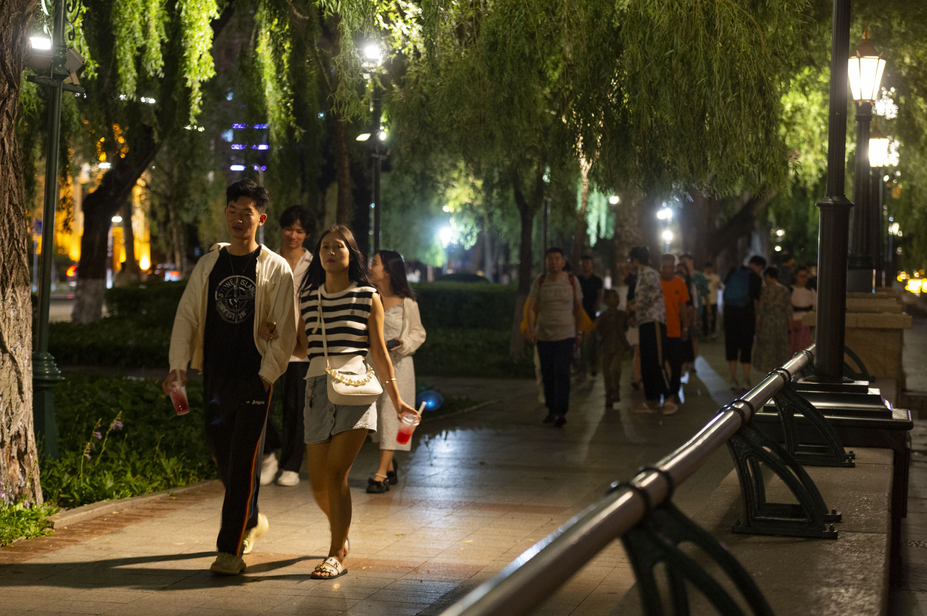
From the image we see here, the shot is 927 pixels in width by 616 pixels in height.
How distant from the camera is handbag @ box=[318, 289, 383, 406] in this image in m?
5.39

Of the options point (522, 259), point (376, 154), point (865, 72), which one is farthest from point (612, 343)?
point (522, 259)

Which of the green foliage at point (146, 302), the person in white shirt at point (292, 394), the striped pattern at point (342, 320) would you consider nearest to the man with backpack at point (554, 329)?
the person in white shirt at point (292, 394)

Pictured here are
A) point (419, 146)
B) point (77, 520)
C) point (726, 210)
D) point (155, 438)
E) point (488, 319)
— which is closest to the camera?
point (77, 520)

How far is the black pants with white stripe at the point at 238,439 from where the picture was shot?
17.5 feet

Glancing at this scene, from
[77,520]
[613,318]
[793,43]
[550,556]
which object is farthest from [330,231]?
[613,318]

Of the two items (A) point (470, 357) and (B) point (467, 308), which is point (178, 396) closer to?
(A) point (470, 357)

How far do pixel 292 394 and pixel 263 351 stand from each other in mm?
2537

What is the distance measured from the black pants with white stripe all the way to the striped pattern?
42 cm

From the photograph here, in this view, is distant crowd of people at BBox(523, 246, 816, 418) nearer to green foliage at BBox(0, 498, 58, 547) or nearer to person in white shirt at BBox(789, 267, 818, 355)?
person in white shirt at BBox(789, 267, 818, 355)

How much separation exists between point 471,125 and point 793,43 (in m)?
3.18

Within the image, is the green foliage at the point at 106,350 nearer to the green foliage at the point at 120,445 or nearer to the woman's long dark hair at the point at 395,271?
the green foliage at the point at 120,445

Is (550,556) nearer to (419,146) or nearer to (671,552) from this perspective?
(671,552)

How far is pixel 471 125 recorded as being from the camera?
10.7 meters

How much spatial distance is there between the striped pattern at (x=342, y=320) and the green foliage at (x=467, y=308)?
20577 mm
